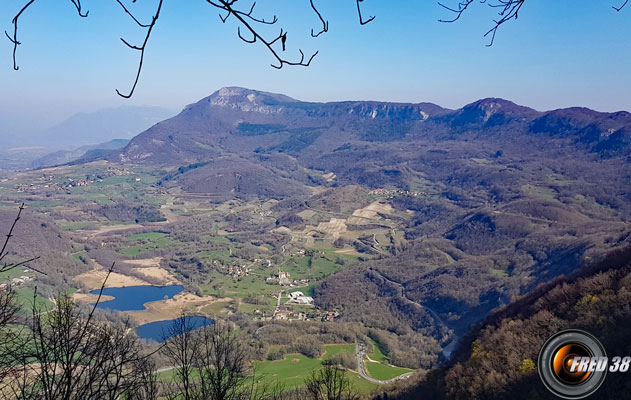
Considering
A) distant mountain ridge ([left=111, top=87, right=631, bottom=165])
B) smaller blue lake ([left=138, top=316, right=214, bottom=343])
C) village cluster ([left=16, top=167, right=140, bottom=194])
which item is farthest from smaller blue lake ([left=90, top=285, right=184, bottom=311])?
distant mountain ridge ([left=111, top=87, right=631, bottom=165])

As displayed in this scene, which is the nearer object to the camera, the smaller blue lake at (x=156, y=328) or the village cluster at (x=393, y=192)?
the smaller blue lake at (x=156, y=328)

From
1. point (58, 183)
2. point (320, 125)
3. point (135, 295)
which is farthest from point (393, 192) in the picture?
point (320, 125)

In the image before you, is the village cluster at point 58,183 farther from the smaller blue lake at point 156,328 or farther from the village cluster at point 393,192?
the smaller blue lake at point 156,328

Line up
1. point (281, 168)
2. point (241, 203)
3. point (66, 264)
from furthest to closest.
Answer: point (281, 168)
point (241, 203)
point (66, 264)

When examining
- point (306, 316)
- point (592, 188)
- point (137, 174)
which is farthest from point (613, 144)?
point (137, 174)

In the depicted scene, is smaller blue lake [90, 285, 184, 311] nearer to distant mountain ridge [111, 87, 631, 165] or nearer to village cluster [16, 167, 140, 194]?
village cluster [16, 167, 140, 194]

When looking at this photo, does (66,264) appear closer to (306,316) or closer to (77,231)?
(77,231)

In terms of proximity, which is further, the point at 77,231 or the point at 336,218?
the point at 336,218

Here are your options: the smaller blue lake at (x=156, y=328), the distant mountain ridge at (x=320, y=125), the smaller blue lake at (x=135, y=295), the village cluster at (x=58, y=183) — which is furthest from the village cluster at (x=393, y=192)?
the village cluster at (x=58, y=183)
